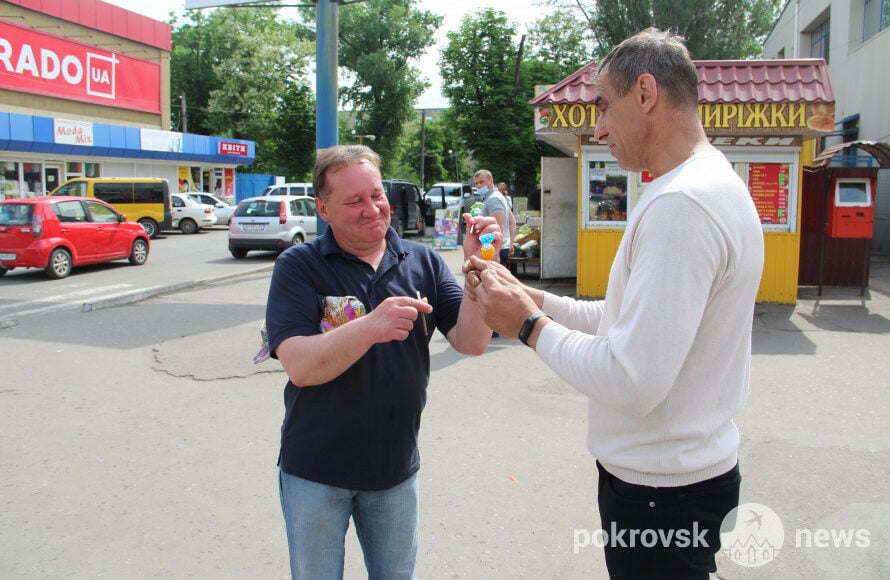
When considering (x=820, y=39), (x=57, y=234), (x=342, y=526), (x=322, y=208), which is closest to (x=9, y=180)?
(x=57, y=234)

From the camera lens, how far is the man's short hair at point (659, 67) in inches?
71.5

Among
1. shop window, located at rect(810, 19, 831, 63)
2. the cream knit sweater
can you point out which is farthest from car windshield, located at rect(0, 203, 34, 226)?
shop window, located at rect(810, 19, 831, 63)

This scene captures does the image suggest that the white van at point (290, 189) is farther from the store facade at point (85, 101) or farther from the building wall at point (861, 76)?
the building wall at point (861, 76)

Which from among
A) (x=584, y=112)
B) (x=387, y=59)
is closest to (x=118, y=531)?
(x=584, y=112)

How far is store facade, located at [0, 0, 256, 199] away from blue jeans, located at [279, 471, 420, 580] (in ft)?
90.7

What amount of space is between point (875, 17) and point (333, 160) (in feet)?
72.5

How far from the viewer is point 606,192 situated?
11.2 metres

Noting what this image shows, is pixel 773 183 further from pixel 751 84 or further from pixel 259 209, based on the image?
pixel 259 209

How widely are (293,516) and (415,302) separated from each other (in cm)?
84

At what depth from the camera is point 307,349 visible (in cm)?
216

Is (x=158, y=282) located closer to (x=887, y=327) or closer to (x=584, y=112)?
(x=584, y=112)

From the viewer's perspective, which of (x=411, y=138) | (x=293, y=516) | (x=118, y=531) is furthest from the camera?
(x=411, y=138)

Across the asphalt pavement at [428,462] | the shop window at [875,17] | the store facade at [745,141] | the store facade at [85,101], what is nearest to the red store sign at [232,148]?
the store facade at [85,101]

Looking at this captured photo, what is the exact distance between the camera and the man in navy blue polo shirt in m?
2.30
